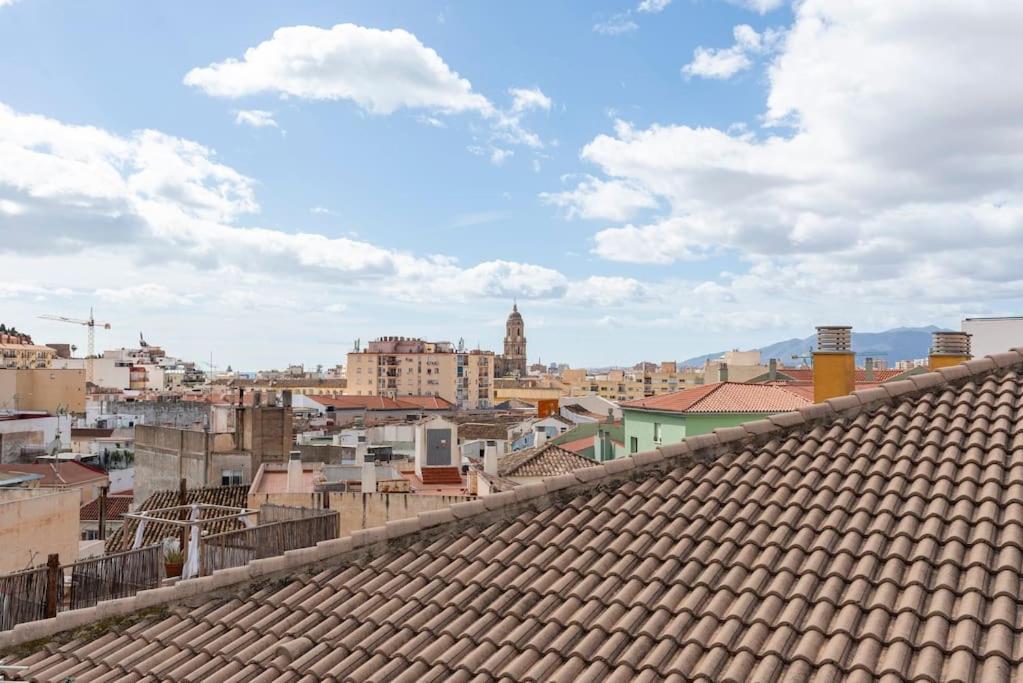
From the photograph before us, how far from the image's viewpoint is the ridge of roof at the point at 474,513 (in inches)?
291

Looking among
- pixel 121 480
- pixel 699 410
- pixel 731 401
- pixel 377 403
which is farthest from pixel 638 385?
pixel 699 410

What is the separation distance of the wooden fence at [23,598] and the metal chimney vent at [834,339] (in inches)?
410

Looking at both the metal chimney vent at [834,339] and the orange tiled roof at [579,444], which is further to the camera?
the orange tiled roof at [579,444]

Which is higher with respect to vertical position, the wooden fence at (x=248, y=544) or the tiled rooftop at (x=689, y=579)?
the tiled rooftop at (x=689, y=579)

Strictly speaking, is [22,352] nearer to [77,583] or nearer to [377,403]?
[377,403]

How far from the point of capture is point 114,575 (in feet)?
36.0

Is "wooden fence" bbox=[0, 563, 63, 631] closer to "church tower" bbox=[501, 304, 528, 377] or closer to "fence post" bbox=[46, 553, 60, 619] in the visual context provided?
"fence post" bbox=[46, 553, 60, 619]

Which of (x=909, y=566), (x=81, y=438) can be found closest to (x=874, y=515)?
(x=909, y=566)

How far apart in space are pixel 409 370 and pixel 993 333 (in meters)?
114

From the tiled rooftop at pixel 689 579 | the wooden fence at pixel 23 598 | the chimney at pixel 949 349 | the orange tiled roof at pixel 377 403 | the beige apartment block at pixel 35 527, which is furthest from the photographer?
the orange tiled roof at pixel 377 403

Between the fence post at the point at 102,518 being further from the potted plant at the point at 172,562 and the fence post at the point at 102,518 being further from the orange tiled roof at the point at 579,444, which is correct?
the potted plant at the point at 172,562

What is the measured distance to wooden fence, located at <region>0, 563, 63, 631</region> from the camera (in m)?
9.92

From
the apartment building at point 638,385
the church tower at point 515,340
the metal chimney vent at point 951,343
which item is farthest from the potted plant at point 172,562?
the church tower at point 515,340

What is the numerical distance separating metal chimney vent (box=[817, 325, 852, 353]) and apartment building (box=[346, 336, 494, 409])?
369 ft
